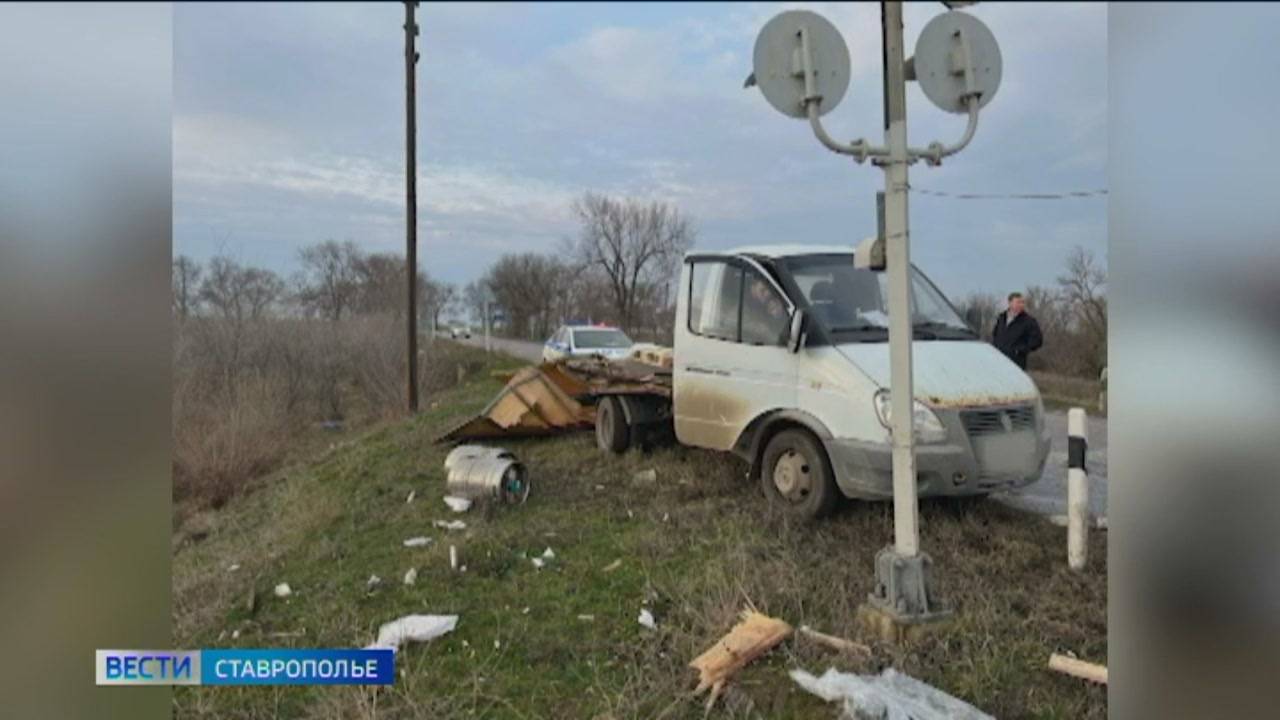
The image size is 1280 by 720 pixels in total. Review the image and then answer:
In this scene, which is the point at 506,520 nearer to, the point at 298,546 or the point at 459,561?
the point at 459,561

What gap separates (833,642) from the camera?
372cm

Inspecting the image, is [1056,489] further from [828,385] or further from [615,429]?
[615,429]

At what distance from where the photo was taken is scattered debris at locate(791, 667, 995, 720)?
9.96ft

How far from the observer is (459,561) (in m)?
5.27

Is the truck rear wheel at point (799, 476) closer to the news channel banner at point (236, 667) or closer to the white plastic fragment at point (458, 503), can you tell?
the white plastic fragment at point (458, 503)

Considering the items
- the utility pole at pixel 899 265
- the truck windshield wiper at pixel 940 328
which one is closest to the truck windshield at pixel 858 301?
the truck windshield wiper at pixel 940 328

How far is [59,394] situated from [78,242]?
1.02 ft

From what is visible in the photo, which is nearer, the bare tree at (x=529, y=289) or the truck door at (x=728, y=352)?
the truck door at (x=728, y=352)

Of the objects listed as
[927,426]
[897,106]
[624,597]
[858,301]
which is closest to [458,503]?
[624,597]

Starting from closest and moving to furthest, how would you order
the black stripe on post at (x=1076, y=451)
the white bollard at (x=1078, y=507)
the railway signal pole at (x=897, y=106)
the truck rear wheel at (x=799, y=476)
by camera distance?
the railway signal pole at (x=897, y=106) < the white bollard at (x=1078, y=507) < the black stripe on post at (x=1076, y=451) < the truck rear wheel at (x=799, y=476)

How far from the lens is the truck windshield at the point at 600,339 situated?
65.5ft

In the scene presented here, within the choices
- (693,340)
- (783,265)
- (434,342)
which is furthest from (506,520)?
(434,342)

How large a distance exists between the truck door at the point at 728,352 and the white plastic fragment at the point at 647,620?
→ 218cm

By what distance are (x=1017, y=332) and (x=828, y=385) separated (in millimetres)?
4214
